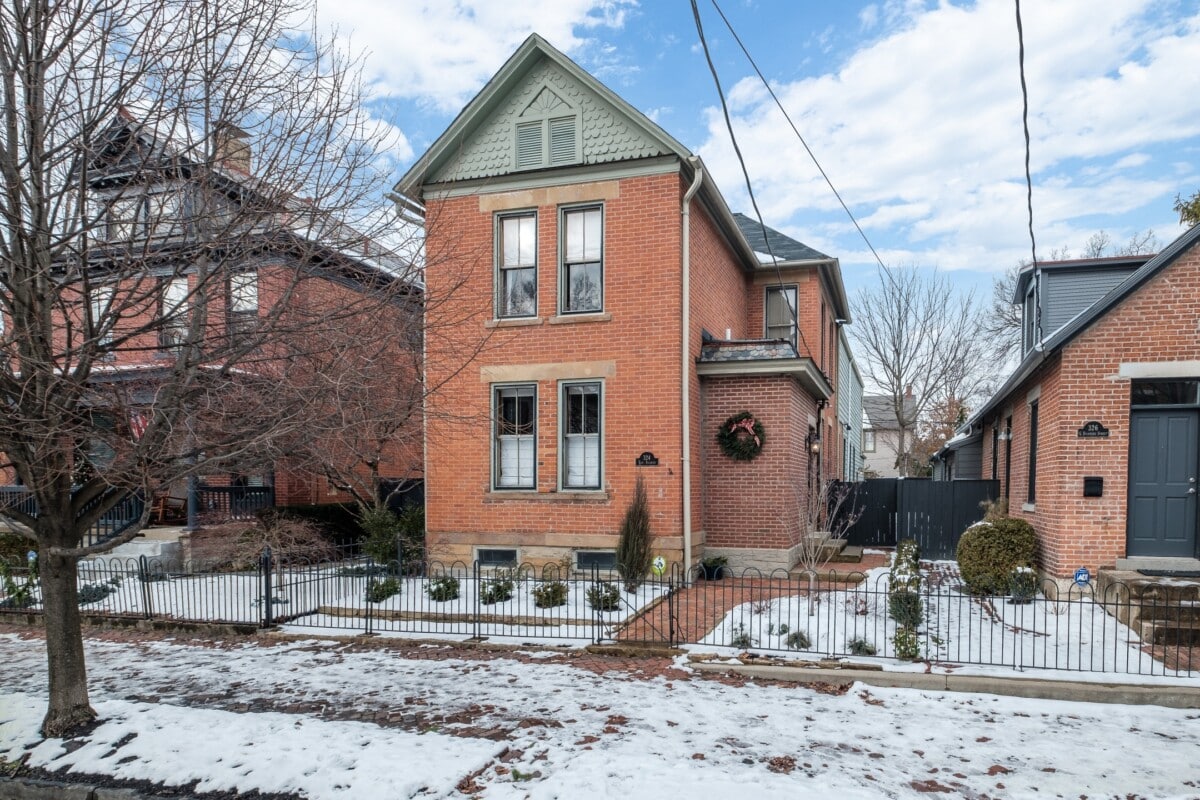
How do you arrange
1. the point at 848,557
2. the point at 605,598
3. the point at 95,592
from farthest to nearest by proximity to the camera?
the point at 848,557 → the point at 95,592 → the point at 605,598

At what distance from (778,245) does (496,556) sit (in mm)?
11807

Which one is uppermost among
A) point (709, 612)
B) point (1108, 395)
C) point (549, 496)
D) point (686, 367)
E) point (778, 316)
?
point (778, 316)

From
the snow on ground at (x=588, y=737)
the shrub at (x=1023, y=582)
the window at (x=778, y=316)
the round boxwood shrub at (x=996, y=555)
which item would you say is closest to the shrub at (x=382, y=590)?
the snow on ground at (x=588, y=737)

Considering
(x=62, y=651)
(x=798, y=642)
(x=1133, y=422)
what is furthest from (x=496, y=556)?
(x=1133, y=422)

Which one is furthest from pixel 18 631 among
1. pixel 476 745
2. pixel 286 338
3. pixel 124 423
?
pixel 476 745

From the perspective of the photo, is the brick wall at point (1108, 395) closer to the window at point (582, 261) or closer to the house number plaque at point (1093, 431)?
the house number plaque at point (1093, 431)

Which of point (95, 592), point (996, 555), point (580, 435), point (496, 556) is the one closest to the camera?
point (996, 555)

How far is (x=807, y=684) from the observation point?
789 cm

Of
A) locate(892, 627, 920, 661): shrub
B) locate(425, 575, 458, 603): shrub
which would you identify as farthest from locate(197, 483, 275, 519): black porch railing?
locate(892, 627, 920, 661): shrub

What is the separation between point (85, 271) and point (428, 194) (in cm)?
918

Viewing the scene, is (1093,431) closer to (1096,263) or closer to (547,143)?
(1096,263)

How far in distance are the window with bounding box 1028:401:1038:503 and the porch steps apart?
333 centimetres

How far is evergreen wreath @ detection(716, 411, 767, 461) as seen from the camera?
A: 13.9m

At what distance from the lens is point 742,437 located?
45.8 ft
